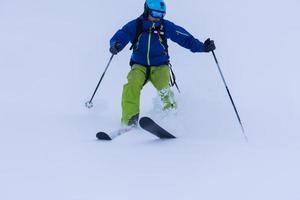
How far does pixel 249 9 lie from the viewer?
18.3 metres

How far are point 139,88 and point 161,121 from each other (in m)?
0.58

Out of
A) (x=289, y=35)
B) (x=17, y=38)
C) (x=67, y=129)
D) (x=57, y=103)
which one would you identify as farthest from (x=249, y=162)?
(x=17, y=38)

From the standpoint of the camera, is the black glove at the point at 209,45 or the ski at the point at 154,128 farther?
the black glove at the point at 209,45

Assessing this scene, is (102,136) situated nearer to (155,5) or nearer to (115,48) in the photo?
(115,48)

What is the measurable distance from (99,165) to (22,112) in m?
3.15

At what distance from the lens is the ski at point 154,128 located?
18.1 feet

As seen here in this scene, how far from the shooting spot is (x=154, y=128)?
18.8 feet

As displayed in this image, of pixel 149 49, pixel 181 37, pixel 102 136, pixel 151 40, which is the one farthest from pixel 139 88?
pixel 102 136

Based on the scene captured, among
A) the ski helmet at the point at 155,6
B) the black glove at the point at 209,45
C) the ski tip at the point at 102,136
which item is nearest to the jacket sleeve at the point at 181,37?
the black glove at the point at 209,45

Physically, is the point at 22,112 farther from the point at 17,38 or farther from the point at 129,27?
the point at 17,38

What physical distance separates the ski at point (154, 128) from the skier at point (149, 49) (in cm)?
50

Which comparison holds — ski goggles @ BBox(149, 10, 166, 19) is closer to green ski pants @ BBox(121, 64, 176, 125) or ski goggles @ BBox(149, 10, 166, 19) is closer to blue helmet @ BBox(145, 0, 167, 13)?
blue helmet @ BBox(145, 0, 167, 13)

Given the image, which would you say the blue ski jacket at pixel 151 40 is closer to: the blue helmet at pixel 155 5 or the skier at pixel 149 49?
the skier at pixel 149 49

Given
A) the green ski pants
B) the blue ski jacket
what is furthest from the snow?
the blue ski jacket
